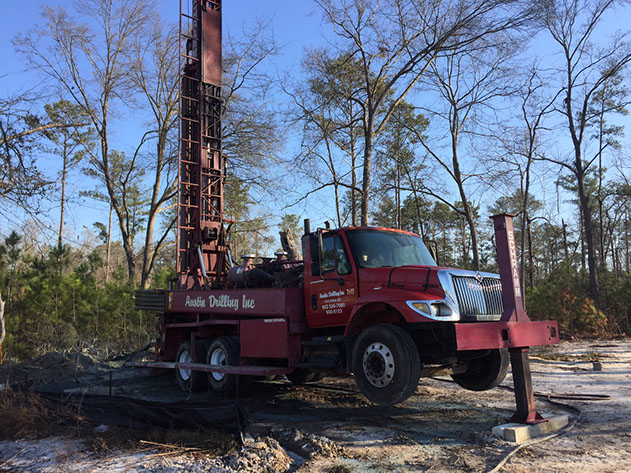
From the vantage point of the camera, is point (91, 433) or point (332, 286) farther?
point (332, 286)

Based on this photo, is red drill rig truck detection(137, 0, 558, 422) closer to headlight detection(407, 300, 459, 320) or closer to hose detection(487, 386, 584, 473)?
headlight detection(407, 300, 459, 320)

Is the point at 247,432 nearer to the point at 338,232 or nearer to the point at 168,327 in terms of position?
the point at 338,232

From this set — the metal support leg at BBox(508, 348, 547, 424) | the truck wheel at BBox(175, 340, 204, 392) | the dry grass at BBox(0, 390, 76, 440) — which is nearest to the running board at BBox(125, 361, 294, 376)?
the truck wheel at BBox(175, 340, 204, 392)

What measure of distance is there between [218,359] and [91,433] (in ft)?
11.4

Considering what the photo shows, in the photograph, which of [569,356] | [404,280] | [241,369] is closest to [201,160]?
[241,369]

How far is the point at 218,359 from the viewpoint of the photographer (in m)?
9.59

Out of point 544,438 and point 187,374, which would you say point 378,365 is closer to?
point 544,438

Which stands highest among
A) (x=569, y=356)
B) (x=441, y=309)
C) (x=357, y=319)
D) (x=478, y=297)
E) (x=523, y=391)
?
(x=478, y=297)

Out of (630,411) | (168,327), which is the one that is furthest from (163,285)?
(630,411)

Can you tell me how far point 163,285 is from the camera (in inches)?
716

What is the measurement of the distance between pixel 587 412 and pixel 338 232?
4380 millimetres

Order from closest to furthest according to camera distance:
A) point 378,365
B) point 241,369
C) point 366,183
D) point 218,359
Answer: point 378,365
point 241,369
point 218,359
point 366,183

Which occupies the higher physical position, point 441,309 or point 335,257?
point 335,257

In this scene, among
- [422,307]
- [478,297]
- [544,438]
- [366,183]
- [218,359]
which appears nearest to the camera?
[544,438]
